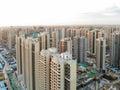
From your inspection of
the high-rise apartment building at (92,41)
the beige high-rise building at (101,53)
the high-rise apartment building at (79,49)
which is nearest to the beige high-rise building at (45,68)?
→ the beige high-rise building at (101,53)

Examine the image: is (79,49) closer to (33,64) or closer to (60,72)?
(33,64)

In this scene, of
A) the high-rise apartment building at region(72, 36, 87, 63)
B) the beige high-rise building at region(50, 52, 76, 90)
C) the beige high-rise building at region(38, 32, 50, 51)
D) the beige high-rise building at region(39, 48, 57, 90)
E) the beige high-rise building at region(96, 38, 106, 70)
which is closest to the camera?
the beige high-rise building at region(50, 52, 76, 90)

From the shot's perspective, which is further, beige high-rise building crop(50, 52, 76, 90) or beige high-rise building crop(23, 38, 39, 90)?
beige high-rise building crop(23, 38, 39, 90)

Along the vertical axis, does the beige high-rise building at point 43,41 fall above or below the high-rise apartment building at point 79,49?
above

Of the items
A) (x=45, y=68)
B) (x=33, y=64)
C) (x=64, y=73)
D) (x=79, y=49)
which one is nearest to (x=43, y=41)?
(x=79, y=49)

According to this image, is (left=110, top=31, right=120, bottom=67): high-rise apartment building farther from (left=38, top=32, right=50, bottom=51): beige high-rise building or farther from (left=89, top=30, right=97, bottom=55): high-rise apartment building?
(left=38, top=32, right=50, bottom=51): beige high-rise building

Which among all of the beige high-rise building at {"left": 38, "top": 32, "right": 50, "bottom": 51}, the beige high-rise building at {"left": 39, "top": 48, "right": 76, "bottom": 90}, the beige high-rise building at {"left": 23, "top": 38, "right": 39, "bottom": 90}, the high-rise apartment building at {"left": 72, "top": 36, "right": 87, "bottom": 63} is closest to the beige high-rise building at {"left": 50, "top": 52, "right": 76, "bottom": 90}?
the beige high-rise building at {"left": 39, "top": 48, "right": 76, "bottom": 90}

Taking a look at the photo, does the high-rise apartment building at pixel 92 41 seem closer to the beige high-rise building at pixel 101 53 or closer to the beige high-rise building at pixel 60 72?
the beige high-rise building at pixel 101 53

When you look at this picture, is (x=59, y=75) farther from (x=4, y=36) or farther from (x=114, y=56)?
(x=4, y=36)

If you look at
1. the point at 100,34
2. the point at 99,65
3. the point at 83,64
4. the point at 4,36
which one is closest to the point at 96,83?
the point at 99,65

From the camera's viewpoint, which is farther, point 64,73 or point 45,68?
point 45,68

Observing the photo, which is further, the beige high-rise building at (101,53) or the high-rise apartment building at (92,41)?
the high-rise apartment building at (92,41)
